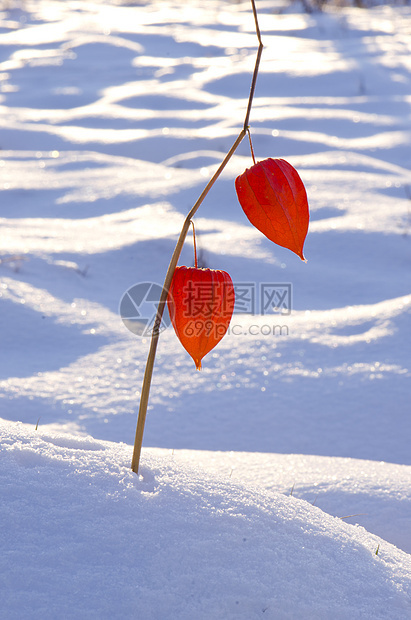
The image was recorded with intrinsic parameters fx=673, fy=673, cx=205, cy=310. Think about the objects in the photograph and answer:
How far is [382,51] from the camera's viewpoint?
5.61 meters

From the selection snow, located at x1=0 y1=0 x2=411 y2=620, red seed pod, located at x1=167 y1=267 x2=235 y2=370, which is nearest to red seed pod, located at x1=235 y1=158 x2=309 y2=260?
red seed pod, located at x1=167 y1=267 x2=235 y2=370

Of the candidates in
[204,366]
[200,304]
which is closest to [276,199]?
[200,304]

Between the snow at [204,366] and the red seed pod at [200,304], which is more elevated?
the red seed pod at [200,304]

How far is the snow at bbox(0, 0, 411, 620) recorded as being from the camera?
0.74 metres

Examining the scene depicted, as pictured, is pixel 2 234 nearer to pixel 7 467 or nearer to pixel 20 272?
pixel 20 272

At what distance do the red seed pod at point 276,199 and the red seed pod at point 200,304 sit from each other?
7 cm

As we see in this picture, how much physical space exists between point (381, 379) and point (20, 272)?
1167 mm

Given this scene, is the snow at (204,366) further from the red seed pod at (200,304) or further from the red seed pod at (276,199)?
the red seed pod at (276,199)

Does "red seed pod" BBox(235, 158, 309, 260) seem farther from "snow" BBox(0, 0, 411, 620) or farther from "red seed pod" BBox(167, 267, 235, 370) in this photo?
"snow" BBox(0, 0, 411, 620)

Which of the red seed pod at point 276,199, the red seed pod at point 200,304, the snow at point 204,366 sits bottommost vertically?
the snow at point 204,366

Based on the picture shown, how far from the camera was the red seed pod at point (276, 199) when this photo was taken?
0.71 meters

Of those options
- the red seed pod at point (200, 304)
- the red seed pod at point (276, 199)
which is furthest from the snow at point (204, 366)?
the red seed pod at point (276, 199)

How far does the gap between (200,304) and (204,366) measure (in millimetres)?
1026

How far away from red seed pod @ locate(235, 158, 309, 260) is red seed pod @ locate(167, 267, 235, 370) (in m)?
0.07
